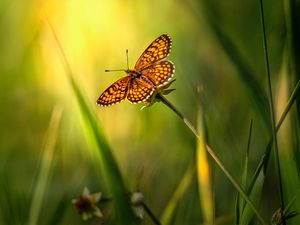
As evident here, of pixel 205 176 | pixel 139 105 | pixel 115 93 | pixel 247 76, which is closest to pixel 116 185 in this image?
pixel 205 176

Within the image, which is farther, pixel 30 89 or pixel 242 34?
pixel 30 89

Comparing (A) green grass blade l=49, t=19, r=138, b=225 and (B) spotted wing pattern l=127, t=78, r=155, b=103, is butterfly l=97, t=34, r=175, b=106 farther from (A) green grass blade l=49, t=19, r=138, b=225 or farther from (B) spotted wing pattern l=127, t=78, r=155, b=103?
(A) green grass blade l=49, t=19, r=138, b=225

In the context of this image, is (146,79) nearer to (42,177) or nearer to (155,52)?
(155,52)

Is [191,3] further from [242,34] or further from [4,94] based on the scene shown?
[4,94]

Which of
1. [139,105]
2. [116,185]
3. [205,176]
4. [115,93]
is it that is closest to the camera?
[116,185]

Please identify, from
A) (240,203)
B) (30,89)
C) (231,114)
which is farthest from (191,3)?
(30,89)

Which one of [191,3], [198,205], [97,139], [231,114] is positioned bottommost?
[198,205]

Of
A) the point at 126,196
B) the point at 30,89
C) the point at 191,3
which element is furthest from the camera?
the point at 30,89

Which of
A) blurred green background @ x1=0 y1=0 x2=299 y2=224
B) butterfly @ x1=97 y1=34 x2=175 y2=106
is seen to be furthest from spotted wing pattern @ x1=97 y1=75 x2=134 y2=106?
blurred green background @ x1=0 y1=0 x2=299 y2=224
